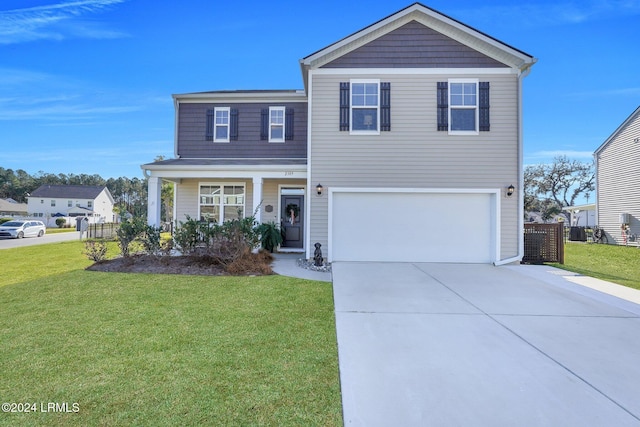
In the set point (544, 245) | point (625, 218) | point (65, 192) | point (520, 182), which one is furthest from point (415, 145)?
point (65, 192)

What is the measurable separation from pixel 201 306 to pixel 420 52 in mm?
8971

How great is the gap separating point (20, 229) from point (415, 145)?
2440 centimetres

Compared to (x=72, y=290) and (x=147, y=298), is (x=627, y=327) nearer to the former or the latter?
(x=147, y=298)

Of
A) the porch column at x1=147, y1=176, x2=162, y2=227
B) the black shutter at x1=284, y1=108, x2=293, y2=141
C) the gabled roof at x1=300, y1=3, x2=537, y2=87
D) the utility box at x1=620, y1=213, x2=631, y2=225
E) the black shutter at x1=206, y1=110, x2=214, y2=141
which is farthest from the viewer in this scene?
the utility box at x1=620, y1=213, x2=631, y2=225

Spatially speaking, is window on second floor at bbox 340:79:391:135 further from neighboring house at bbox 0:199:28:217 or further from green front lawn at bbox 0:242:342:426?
neighboring house at bbox 0:199:28:217

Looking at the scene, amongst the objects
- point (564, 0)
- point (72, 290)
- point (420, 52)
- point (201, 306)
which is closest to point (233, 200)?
point (72, 290)

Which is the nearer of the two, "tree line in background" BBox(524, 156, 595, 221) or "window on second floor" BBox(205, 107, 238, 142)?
"window on second floor" BBox(205, 107, 238, 142)

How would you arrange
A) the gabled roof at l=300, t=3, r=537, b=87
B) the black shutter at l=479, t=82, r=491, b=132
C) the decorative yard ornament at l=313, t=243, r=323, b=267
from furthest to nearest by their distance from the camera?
1. the black shutter at l=479, t=82, r=491, b=132
2. the gabled roof at l=300, t=3, r=537, b=87
3. the decorative yard ornament at l=313, t=243, r=323, b=267

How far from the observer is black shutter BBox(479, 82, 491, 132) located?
29.5 feet

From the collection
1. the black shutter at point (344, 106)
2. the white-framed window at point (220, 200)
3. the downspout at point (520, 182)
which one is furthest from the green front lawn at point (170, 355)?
the downspout at point (520, 182)

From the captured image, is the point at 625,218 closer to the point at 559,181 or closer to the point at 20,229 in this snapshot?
the point at 559,181

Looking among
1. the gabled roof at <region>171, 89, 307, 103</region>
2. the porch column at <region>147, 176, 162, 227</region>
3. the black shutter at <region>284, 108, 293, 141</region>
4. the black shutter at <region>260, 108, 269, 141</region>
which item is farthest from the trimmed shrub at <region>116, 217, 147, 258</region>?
the black shutter at <region>284, 108, 293, 141</region>

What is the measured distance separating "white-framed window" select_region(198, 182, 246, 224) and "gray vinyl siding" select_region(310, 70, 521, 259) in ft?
12.6

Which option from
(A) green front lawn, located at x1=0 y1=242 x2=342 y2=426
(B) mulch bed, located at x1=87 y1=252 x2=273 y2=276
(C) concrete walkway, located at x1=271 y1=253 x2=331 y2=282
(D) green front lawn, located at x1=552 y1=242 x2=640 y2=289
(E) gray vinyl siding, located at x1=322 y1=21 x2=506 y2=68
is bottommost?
(D) green front lawn, located at x1=552 y1=242 x2=640 y2=289
